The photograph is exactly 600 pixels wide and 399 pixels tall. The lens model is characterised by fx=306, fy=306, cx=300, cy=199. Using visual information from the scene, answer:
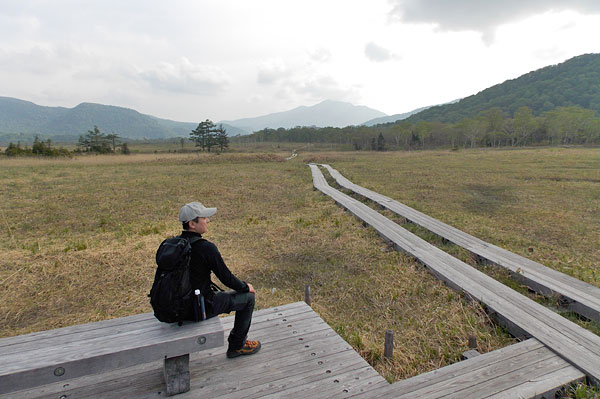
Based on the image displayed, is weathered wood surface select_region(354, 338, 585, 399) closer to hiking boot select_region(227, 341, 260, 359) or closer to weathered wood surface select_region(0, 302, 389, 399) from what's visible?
weathered wood surface select_region(0, 302, 389, 399)

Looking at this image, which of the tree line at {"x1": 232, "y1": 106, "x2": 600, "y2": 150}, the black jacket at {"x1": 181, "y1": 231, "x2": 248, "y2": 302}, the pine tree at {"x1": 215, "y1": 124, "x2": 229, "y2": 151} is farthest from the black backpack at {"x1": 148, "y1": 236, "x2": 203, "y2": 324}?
the tree line at {"x1": 232, "y1": 106, "x2": 600, "y2": 150}

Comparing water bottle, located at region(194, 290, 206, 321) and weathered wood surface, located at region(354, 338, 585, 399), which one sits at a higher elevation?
water bottle, located at region(194, 290, 206, 321)

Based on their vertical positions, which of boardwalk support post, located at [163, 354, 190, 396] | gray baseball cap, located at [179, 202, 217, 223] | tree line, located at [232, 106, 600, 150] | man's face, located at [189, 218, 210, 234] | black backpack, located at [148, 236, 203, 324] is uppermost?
tree line, located at [232, 106, 600, 150]

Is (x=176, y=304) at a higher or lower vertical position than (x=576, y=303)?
higher

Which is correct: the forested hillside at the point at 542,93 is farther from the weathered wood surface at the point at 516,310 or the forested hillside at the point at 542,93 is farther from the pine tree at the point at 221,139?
the weathered wood surface at the point at 516,310

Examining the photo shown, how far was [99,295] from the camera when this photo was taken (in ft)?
18.8

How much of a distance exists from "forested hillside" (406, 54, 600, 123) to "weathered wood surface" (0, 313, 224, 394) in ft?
501

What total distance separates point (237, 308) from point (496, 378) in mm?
2720

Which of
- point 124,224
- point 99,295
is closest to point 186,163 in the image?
point 124,224

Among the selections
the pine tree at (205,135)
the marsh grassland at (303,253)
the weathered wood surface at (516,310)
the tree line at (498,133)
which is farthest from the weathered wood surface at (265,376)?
the tree line at (498,133)

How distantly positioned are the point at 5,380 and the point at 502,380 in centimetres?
423

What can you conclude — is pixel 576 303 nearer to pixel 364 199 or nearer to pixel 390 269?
pixel 390 269

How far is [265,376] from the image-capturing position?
294cm

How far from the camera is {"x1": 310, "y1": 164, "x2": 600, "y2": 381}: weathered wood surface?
349 cm
